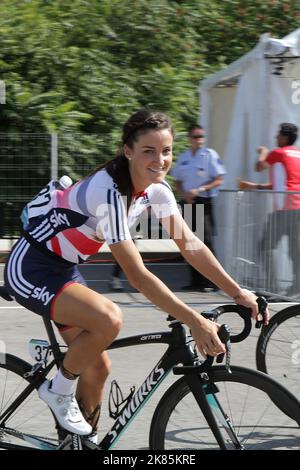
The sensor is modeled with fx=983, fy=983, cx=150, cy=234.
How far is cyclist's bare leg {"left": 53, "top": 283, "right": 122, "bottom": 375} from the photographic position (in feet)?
13.7

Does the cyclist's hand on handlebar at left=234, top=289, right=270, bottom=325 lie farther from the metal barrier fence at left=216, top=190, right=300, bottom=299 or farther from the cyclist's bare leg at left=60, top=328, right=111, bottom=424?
the metal barrier fence at left=216, top=190, right=300, bottom=299

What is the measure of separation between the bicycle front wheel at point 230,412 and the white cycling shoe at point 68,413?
0.32 m

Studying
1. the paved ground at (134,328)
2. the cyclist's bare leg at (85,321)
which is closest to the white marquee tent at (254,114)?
the paved ground at (134,328)

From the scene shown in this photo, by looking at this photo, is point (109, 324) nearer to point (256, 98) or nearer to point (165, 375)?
point (165, 375)

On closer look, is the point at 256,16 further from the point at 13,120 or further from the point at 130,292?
the point at 130,292

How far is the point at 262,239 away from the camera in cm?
1009

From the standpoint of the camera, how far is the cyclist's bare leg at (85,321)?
4.17m

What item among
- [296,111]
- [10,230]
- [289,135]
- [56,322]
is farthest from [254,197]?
[56,322]

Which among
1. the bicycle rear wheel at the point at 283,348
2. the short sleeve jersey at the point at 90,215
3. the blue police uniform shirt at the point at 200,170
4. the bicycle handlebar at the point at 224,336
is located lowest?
the bicycle rear wheel at the point at 283,348

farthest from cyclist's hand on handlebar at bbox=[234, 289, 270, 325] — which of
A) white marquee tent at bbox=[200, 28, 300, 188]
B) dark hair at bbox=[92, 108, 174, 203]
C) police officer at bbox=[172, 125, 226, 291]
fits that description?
white marquee tent at bbox=[200, 28, 300, 188]

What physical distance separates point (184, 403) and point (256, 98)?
7524 millimetres

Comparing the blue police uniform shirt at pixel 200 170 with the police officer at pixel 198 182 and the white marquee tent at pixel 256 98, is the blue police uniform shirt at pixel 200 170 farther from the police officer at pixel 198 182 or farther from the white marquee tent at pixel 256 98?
the white marquee tent at pixel 256 98

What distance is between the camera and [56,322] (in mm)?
4340

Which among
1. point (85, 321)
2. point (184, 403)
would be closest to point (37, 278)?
point (85, 321)
